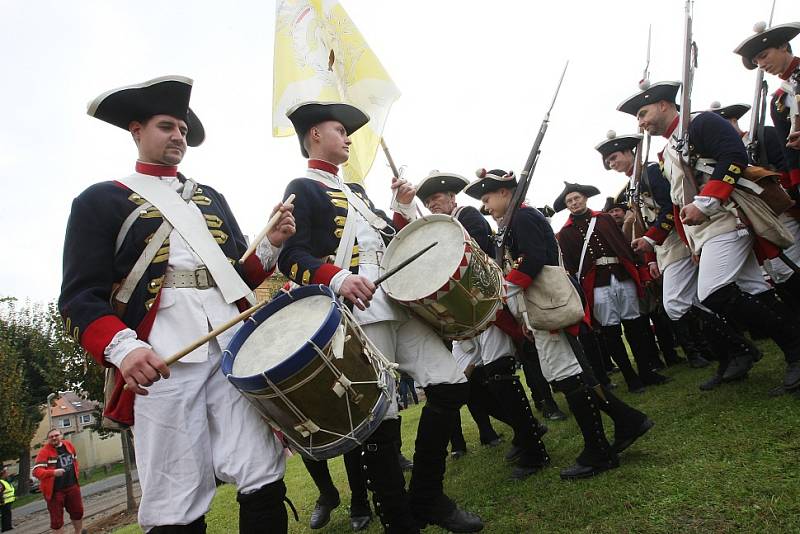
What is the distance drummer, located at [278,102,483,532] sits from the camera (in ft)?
9.26

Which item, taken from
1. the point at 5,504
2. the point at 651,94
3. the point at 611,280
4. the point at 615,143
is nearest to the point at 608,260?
the point at 611,280

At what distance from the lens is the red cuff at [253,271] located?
2746 millimetres

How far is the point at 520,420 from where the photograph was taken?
3.95 m

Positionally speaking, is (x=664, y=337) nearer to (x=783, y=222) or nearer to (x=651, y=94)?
(x=783, y=222)

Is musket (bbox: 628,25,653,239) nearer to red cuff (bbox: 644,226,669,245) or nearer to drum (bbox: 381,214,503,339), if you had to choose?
red cuff (bbox: 644,226,669,245)

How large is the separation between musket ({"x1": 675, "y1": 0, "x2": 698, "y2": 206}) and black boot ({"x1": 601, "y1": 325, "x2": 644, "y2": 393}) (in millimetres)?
2417

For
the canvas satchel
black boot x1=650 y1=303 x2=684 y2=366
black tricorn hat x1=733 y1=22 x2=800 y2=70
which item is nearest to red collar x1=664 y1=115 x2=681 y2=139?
black tricorn hat x1=733 y1=22 x2=800 y2=70

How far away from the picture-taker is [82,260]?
7.48ft

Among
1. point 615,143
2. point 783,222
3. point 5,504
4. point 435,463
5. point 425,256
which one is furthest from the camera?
point 5,504

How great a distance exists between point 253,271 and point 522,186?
2.30m

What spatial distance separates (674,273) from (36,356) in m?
31.3

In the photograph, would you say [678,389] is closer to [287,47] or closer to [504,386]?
[504,386]

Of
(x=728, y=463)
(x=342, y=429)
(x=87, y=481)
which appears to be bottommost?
(x=87, y=481)

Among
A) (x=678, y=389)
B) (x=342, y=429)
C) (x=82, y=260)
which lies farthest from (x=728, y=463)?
(x=82, y=260)
